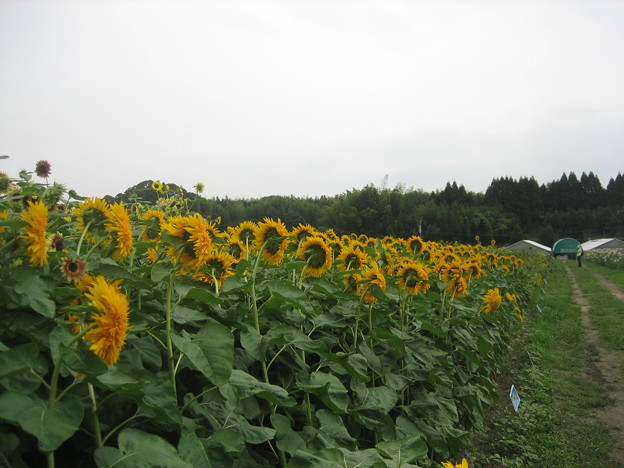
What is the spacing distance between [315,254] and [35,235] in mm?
1238

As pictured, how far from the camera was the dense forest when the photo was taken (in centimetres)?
2806

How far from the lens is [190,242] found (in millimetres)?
1315

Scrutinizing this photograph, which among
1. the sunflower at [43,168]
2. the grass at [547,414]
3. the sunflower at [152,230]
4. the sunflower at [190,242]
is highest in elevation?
the sunflower at [43,168]

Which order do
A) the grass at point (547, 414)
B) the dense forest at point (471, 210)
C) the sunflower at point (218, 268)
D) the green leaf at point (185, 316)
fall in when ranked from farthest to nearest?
1. the dense forest at point (471, 210)
2. the grass at point (547, 414)
3. the sunflower at point (218, 268)
4. the green leaf at point (185, 316)

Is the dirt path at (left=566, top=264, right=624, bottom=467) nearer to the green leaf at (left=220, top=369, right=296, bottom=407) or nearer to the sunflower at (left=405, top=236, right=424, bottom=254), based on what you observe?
the sunflower at (left=405, top=236, right=424, bottom=254)

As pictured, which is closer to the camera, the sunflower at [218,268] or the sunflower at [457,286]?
the sunflower at [218,268]

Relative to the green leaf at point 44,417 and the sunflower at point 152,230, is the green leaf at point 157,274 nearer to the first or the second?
the green leaf at point 44,417

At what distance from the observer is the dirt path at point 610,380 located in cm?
371

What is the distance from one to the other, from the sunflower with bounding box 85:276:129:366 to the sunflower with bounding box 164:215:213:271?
40 centimetres

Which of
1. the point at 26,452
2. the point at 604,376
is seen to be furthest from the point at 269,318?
the point at 604,376

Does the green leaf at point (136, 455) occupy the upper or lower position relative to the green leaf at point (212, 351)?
lower

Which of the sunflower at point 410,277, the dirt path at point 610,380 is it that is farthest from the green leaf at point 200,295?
the dirt path at point 610,380

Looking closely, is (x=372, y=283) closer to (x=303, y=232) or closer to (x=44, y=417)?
(x=303, y=232)

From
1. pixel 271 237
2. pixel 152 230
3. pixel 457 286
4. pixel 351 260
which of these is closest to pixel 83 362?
pixel 152 230
